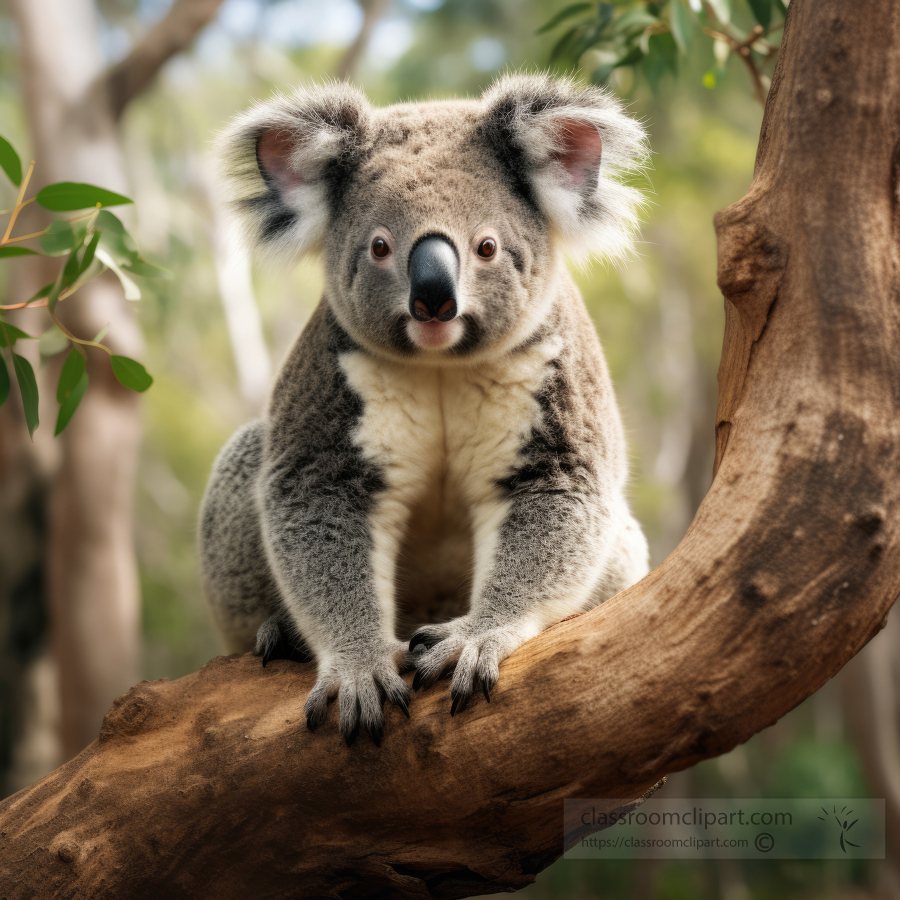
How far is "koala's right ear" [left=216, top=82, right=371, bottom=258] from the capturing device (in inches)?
97.7

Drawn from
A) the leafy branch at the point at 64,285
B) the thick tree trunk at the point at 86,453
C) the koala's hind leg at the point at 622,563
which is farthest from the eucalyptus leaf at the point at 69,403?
the thick tree trunk at the point at 86,453

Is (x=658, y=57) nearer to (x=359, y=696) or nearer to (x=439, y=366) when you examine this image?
(x=439, y=366)

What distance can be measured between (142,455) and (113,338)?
9868 millimetres

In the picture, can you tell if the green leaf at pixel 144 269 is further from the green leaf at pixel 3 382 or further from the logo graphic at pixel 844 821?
the logo graphic at pixel 844 821

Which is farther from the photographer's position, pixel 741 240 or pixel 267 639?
pixel 267 639

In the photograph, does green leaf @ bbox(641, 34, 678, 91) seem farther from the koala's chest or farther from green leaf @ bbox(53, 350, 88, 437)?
green leaf @ bbox(53, 350, 88, 437)

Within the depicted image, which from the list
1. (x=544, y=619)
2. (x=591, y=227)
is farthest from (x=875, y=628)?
(x=591, y=227)

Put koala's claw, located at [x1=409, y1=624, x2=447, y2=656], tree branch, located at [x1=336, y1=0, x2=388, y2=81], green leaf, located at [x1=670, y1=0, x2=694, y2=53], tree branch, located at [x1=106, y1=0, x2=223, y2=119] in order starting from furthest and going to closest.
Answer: tree branch, located at [x1=336, y1=0, x2=388, y2=81], tree branch, located at [x1=106, y1=0, x2=223, y2=119], green leaf, located at [x1=670, y1=0, x2=694, y2=53], koala's claw, located at [x1=409, y1=624, x2=447, y2=656]

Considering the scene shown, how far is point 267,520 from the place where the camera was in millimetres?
2564

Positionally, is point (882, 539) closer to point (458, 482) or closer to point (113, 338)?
point (458, 482)

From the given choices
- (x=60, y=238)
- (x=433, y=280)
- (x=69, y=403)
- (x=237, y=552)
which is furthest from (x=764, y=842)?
(x=60, y=238)

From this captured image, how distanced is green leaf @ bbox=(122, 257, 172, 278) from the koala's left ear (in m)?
0.99

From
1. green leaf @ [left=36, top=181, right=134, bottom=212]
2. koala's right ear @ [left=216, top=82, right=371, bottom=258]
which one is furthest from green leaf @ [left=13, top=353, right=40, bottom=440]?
koala's right ear @ [left=216, top=82, right=371, bottom=258]

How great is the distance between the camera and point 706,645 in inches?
67.1
